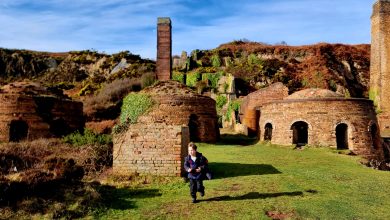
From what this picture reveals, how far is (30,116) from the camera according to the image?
18797 millimetres

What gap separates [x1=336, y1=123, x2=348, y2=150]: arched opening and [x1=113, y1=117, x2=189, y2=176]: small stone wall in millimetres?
11879

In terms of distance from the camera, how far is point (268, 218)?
7.36m

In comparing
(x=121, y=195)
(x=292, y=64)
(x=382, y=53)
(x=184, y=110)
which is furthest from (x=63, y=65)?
(x=121, y=195)

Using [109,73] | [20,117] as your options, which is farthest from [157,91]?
[109,73]

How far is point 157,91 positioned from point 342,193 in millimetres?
13471

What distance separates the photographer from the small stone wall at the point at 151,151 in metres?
10.3

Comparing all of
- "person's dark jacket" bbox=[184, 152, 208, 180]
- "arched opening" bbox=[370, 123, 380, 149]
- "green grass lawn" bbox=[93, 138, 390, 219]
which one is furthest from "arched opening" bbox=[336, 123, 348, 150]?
"person's dark jacket" bbox=[184, 152, 208, 180]

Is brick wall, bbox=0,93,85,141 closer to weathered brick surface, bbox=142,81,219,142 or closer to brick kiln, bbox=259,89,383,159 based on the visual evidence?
weathered brick surface, bbox=142,81,219,142

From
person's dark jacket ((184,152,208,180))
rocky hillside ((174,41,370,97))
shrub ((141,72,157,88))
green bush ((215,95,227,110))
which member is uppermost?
rocky hillside ((174,41,370,97))

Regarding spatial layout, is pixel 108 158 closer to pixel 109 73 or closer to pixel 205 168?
pixel 205 168

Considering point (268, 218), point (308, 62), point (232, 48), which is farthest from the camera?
point (232, 48)

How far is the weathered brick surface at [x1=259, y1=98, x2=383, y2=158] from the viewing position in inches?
756

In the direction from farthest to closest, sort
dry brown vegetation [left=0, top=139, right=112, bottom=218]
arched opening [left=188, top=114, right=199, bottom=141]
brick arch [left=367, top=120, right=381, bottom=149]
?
arched opening [left=188, top=114, right=199, bottom=141] → brick arch [left=367, top=120, right=381, bottom=149] → dry brown vegetation [left=0, top=139, right=112, bottom=218]

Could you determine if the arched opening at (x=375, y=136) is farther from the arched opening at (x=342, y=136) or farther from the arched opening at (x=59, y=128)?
the arched opening at (x=59, y=128)
